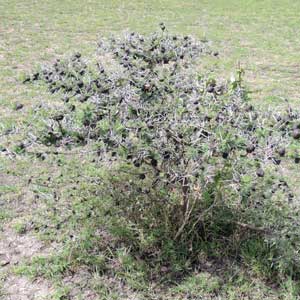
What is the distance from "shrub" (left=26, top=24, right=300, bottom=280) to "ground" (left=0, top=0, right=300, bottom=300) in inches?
11.1

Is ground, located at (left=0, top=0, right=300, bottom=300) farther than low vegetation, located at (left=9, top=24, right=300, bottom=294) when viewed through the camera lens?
Yes

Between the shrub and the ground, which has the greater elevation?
the shrub

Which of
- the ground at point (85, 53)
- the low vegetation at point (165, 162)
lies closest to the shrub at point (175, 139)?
the low vegetation at point (165, 162)

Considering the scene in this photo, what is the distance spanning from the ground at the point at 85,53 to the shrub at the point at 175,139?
282 mm

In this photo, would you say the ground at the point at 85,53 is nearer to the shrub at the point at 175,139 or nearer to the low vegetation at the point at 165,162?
the low vegetation at the point at 165,162

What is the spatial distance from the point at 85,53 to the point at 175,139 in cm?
452

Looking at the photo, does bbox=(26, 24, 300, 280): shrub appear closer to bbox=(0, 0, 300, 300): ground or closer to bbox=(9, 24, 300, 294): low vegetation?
bbox=(9, 24, 300, 294): low vegetation

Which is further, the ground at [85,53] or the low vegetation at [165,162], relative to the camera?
the ground at [85,53]

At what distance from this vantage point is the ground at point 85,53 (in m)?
2.66

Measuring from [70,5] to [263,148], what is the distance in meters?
8.21

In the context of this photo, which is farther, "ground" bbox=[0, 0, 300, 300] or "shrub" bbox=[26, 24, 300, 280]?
"ground" bbox=[0, 0, 300, 300]

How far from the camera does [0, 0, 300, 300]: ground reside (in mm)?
2660

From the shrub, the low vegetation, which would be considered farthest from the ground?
the shrub

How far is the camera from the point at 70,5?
31.8 ft
